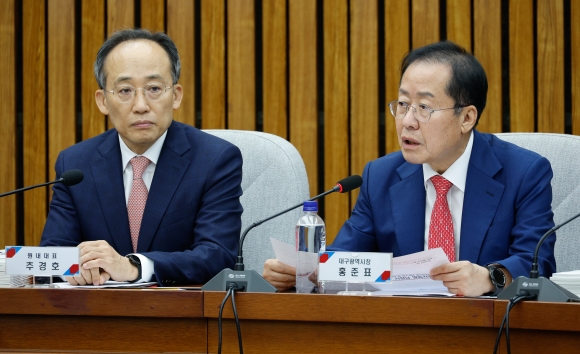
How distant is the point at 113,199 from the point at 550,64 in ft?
6.83

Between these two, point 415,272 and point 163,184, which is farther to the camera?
point 163,184

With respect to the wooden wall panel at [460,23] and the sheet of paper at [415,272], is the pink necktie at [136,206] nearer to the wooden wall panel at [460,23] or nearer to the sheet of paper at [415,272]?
the sheet of paper at [415,272]

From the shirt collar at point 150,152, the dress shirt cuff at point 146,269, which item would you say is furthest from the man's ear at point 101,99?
the dress shirt cuff at point 146,269

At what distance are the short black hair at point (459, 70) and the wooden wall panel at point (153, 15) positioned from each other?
5.63 ft

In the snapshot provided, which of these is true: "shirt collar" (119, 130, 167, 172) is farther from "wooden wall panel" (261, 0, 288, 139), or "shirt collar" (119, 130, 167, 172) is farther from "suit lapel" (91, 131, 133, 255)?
"wooden wall panel" (261, 0, 288, 139)

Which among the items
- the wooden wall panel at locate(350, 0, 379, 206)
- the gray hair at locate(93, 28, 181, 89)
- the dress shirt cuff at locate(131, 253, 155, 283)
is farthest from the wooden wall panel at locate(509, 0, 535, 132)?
the dress shirt cuff at locate(131, 253, 155, 283)

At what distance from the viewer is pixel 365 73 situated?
3697 mm

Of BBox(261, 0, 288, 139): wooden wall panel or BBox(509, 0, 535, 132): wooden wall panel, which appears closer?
BBox(509, 0, 535, 132): wooden wall panel

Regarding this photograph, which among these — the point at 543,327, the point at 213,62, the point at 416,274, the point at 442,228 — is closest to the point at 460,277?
the point at 416,274

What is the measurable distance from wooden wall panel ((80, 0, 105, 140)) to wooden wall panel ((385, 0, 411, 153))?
1341 millimetres

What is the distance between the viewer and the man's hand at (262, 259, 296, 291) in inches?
79.5

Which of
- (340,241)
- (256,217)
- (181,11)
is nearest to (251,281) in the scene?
(340,241)

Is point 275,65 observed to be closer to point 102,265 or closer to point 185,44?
point 185,44

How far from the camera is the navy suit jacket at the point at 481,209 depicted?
7.52 ft
